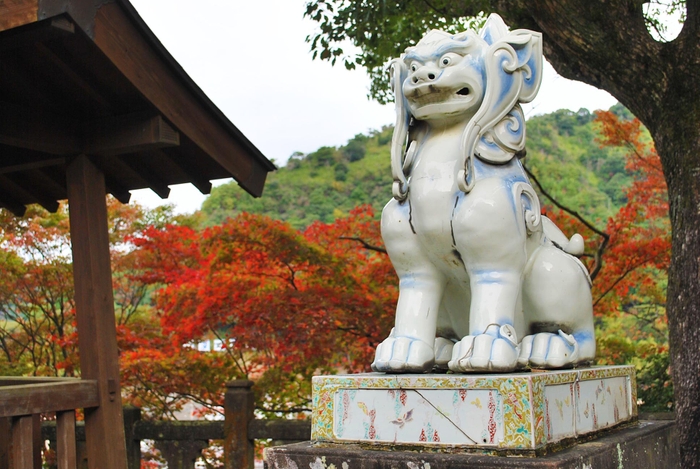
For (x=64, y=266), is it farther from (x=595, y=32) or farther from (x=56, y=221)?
(x=595, y=32)

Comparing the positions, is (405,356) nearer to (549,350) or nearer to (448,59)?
(549,350)

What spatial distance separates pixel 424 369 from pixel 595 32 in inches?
134

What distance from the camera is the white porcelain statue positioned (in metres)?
2.22

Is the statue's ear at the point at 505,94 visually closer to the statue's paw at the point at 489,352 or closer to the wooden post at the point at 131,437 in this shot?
the statue's paw at the point at 489,352

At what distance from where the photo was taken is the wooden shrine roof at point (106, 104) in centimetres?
288

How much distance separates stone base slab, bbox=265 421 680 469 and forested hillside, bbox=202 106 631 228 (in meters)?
12.4

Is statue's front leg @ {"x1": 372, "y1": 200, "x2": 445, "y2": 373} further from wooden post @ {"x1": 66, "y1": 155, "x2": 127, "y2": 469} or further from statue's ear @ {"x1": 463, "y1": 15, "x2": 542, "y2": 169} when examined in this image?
wooden post @ {"x1": 66, "y1": 155, "x2": 127, "y2": 469}

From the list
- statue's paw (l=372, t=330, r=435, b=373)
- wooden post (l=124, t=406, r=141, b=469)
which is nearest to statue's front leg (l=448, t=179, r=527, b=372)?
statue's paw (l=372, t=330, r=435, b=373)

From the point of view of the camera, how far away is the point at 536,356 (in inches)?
90.0

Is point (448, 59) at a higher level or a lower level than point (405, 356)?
higher

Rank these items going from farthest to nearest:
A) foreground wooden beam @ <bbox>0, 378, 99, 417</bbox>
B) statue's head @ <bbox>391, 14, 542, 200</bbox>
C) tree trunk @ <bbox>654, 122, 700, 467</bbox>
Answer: tree trunk @ <bbox>654, 122, 700, 467</bbox>
foreground wooden beam @ <bbox>0, 378, 99, 417</bbox>
statue's head @ <bbox>391, 14, 542, 200</bbox>

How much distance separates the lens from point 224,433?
560cm

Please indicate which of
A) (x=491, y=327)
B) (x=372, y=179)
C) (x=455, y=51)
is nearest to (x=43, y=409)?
(x=491, y=327)

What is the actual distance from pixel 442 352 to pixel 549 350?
0.40 meters
